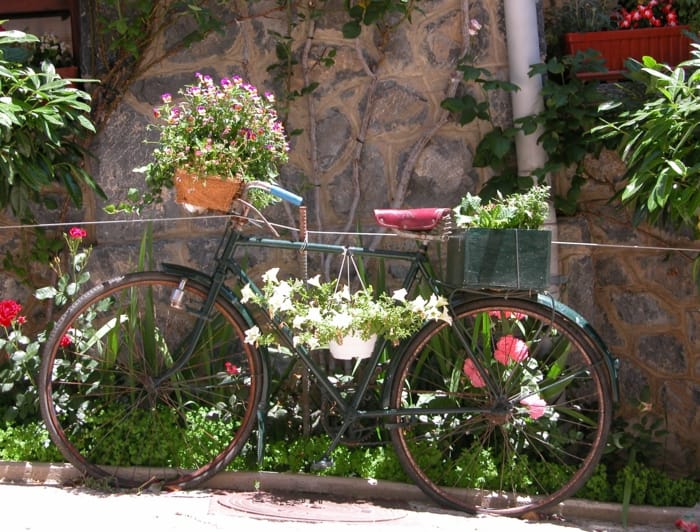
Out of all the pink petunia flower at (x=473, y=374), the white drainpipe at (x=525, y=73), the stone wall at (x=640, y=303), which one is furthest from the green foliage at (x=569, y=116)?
the pink petunia flower at (x=473, y=374)

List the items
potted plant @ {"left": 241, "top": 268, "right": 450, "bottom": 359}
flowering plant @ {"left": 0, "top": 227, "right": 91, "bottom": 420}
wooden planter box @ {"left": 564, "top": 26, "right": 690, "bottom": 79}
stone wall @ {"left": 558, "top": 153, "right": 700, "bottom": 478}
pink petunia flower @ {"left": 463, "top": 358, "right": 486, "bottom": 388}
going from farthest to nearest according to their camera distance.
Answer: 1. stone wall @ {"left": 558, "top": 153, "right": 700, "bottom": 478}
2. wooden planter box @ {"left": 564, "top": 26, "right": 690, "bottom": 79}
3. flowering plant @ {"left": 0, "top": 227, "right": 91, "bottom": 420}
4. pink petunia flower @ {"left": 463, "top": 358, "right": 486, "bottom": 388}
5. potted plant @ {"left": 241, "top": 268, "right": 450, "bottom": 359}

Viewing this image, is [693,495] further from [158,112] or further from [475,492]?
[158,112]

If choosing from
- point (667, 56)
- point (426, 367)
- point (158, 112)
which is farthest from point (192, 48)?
point (667, 56)

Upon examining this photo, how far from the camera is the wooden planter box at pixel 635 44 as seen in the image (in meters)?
4.14

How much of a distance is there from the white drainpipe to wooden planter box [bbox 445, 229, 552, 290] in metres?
0.64

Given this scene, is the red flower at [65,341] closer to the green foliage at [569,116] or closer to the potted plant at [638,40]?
the green foliage at [569,116]

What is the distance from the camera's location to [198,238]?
4348 millimetres

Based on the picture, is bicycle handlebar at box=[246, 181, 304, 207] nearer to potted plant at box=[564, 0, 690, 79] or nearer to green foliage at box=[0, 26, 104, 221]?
green foliage at box=[0, 26, 104, 221]

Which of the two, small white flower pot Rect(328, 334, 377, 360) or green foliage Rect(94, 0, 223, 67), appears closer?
small white flower pot Rect(328, 334, 377, 360)

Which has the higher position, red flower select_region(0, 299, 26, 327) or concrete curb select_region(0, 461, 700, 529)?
red flower select_region(0, 299, 26, 327)

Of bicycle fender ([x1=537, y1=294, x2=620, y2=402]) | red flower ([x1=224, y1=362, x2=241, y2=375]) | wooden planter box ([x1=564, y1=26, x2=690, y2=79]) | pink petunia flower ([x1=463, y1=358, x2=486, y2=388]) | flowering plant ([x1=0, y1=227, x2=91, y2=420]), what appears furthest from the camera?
wooden planter box ([x1=564, y1=26, x2=690, y2=79])

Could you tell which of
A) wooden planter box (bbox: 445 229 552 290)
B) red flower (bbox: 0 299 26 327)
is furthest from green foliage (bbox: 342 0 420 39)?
red flower (bbox: 0 299 26 327)

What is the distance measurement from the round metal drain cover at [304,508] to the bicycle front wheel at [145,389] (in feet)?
0.65

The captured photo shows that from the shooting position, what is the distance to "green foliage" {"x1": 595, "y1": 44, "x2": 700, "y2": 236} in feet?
11.3
